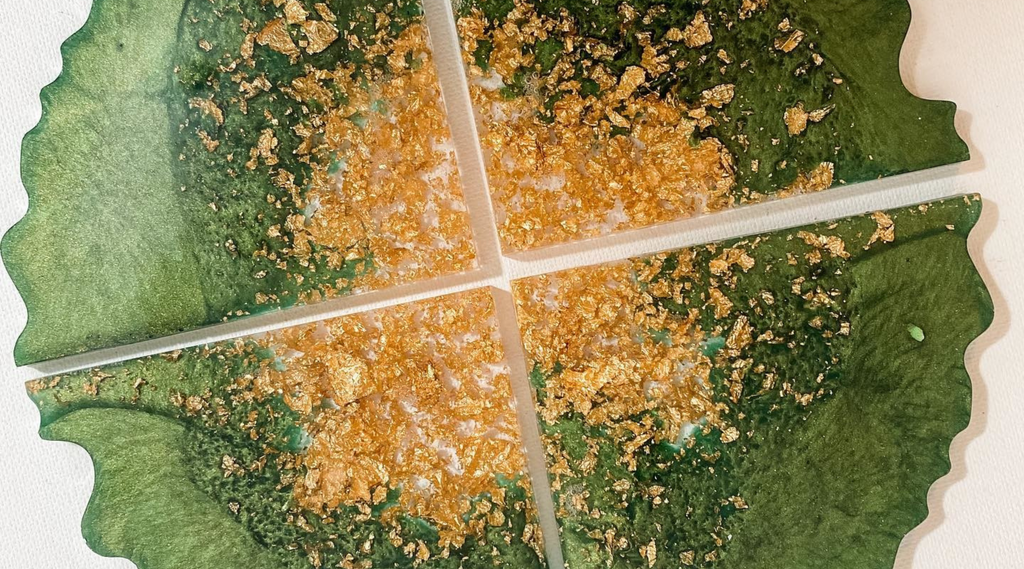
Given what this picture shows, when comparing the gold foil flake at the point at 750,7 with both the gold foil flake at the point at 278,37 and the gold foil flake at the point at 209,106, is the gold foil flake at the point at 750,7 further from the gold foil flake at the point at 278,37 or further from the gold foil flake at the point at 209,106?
the gold foil flake at the point at 209,106

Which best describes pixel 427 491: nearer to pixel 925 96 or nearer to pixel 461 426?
pixel 461 426

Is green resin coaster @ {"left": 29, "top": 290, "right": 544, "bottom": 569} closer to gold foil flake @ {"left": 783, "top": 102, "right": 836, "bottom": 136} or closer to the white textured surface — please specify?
the white textured surface

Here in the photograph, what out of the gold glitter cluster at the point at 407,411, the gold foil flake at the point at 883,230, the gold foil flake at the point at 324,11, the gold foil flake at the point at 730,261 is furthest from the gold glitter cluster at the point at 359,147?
the gold foil flake at the point at 883,230

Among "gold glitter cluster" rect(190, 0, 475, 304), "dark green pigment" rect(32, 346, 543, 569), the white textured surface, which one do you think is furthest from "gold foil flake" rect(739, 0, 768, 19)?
"dark green pigment" rect(32, 346, 543, 569)

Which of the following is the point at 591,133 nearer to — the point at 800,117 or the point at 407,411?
the point at 800,117

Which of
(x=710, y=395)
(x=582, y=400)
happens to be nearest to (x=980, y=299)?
(x=710, y=395)

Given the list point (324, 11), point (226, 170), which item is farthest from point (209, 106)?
point (324, 11)
